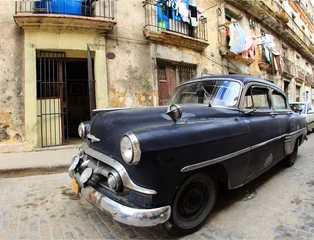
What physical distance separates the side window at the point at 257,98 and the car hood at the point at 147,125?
473mm

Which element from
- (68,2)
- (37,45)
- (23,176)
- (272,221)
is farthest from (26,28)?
(272,221)

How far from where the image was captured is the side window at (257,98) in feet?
9.65

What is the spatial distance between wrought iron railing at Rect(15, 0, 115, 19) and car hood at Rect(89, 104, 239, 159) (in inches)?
217

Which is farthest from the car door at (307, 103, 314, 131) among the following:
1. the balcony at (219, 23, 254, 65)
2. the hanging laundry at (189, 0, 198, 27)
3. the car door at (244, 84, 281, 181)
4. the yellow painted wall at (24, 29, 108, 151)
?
the yellow painted wall at (24, 29, 108, 151)

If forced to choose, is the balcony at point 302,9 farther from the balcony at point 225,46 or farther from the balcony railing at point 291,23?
the balcony at point 225,46

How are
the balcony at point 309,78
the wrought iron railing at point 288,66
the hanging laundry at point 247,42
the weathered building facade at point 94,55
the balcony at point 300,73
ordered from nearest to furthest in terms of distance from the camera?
1. the weathered building facade at point 94,55
2. the hanging laundry at point 247,42
3. the wrought iron railing at point 288,66
4. the balcony at point 300,73
5. the balcony at point 309,78

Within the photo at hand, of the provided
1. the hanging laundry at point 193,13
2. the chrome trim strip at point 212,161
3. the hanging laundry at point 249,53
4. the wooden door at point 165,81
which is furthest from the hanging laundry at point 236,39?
the chrome trim strip at point 212,161

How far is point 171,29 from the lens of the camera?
824cm

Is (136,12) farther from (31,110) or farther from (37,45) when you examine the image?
(31,110)

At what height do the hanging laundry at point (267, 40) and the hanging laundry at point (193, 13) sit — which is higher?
the hanging laundry at point (267, 40)

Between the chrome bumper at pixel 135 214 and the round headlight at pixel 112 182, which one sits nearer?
the chrome bumper at pixel 135 214

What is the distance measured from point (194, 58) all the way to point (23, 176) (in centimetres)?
756

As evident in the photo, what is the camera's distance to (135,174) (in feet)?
5.79

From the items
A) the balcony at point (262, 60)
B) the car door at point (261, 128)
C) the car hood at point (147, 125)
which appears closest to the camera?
the car hood at point (147, 125)
